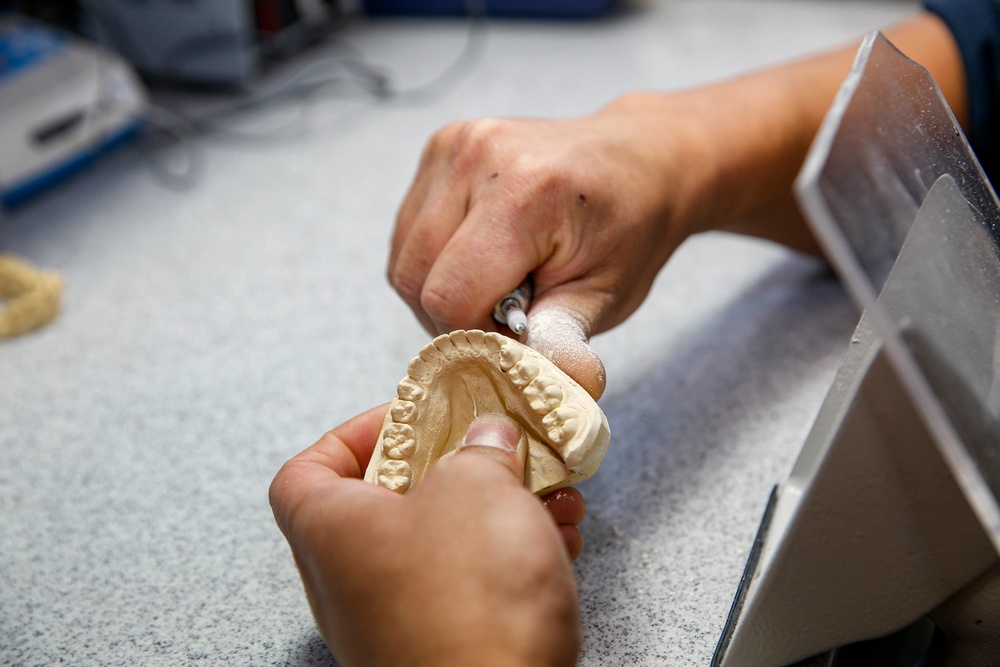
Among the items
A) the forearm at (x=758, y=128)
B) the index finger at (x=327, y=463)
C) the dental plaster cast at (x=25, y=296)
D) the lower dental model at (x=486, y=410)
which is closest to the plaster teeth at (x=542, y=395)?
the lower dental model at (x=486, y=410)

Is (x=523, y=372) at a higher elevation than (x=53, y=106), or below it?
higher

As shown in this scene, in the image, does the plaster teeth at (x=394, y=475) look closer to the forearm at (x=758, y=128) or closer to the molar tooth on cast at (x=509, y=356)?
the molar tooth on cast at (x=509, y=356)

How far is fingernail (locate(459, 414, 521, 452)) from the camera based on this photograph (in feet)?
1.54

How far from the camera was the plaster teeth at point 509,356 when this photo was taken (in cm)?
49

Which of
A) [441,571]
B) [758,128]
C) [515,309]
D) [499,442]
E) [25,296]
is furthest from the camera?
[25,296]

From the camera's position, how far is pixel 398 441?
496 millimetres

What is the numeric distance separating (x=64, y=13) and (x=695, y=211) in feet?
4.56

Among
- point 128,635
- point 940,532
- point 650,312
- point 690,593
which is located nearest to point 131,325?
point 128,635

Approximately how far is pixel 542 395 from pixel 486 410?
0.06 metres

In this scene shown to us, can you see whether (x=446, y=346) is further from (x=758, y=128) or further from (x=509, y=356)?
(x=758, y=128)

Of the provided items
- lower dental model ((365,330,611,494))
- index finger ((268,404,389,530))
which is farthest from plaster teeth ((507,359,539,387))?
index finger ((268,404,389,530))

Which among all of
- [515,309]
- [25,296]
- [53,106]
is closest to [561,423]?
[515,309]

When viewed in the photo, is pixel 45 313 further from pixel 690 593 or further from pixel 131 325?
pixel 690 593

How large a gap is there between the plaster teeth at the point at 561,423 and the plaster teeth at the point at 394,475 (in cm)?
9
